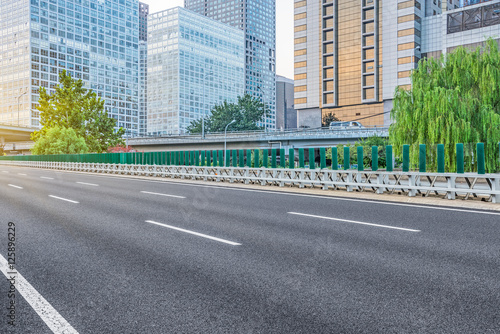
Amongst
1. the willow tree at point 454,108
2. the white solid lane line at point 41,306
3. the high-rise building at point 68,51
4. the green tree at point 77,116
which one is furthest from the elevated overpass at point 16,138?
the white solid lane line at point 41,306

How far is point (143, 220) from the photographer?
9406 millimetres

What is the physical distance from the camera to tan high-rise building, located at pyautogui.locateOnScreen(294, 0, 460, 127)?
81.3 meters

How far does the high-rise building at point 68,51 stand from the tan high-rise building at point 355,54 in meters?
78.5

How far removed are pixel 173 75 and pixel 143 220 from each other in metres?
142

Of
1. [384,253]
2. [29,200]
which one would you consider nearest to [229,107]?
[29,200]

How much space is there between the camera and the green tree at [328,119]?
286 feet

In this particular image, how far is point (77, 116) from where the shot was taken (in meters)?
67.4

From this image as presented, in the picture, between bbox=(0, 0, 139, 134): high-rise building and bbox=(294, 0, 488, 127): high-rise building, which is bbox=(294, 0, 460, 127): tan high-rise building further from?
bbox=(0, 0, 139, 134): high-rise building

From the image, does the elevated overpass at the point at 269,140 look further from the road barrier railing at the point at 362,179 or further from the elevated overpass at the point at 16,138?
the road barrier railing at the point at 362,179

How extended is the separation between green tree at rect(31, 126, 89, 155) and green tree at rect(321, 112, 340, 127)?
48.7 metres

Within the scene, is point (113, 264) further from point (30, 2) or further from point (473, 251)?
point (30, 2)

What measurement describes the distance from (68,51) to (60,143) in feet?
Result: 324

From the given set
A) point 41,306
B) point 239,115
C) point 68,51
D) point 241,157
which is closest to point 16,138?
point 68,51

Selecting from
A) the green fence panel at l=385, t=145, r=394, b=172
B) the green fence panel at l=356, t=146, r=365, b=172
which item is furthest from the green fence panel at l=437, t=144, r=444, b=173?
the green fence panel at l=356, t=146, r=365, b=172
